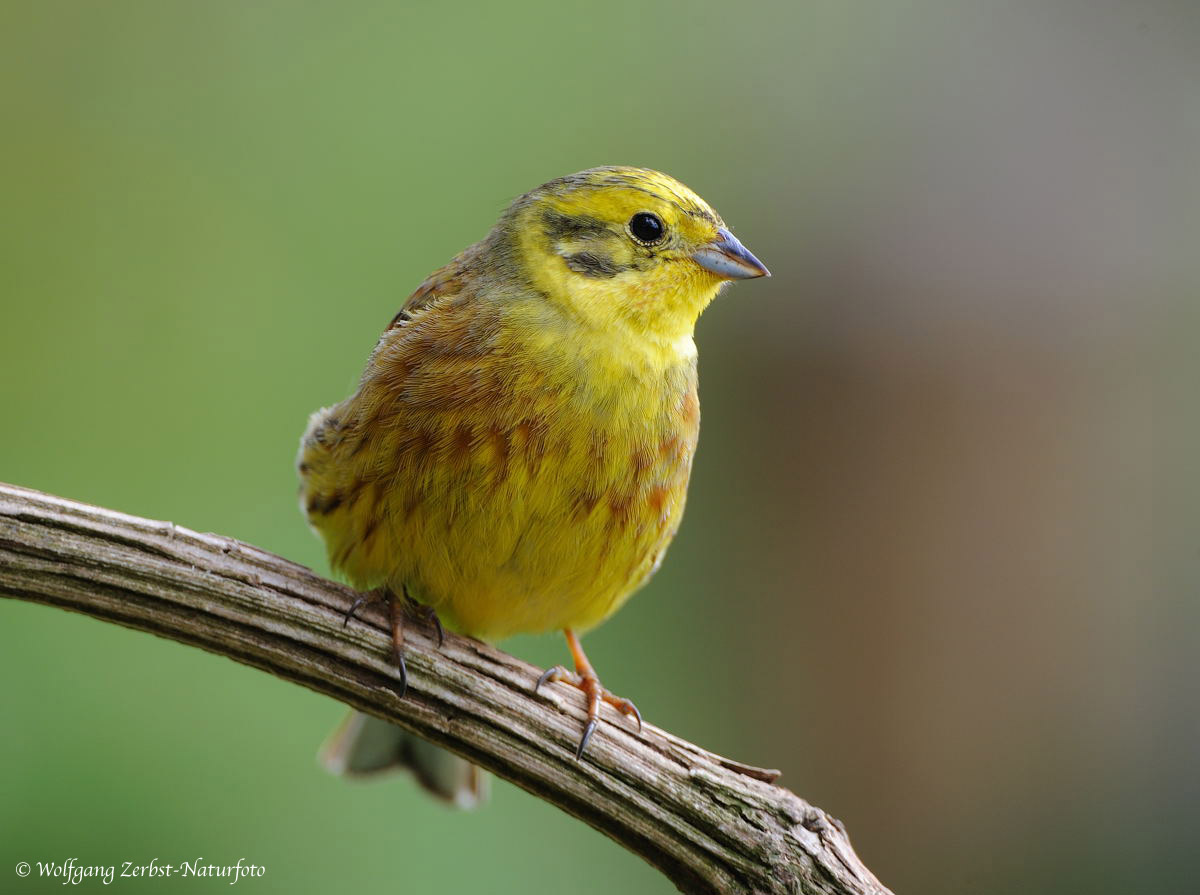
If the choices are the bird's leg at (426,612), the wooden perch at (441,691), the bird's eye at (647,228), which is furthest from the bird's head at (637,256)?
the wooden perch at (441,691)

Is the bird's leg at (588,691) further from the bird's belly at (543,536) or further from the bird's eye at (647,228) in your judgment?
the bird's eye at (647,228)

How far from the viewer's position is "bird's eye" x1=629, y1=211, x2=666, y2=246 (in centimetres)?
316

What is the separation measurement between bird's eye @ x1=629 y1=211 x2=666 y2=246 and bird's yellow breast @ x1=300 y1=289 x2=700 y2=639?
26 centimetres

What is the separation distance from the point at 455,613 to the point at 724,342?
3.32 meters

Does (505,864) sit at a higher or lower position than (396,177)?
lower

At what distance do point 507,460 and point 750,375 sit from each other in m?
3.39

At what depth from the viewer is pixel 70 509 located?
280cm

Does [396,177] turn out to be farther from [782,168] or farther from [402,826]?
[402,826]

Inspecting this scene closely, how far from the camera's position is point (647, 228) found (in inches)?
125

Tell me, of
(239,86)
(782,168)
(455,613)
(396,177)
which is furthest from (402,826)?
(782,168)

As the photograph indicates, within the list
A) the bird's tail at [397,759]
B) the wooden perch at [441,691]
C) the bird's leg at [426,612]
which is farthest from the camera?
the bird's tail at [397,759]

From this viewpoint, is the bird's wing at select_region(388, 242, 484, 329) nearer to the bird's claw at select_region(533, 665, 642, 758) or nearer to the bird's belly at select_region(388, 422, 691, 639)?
the bird's belly at select_region(388, 422, 691, 639)

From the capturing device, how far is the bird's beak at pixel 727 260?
3158 mm

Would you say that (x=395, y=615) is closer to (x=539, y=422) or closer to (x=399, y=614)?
(x=399, y=614)
